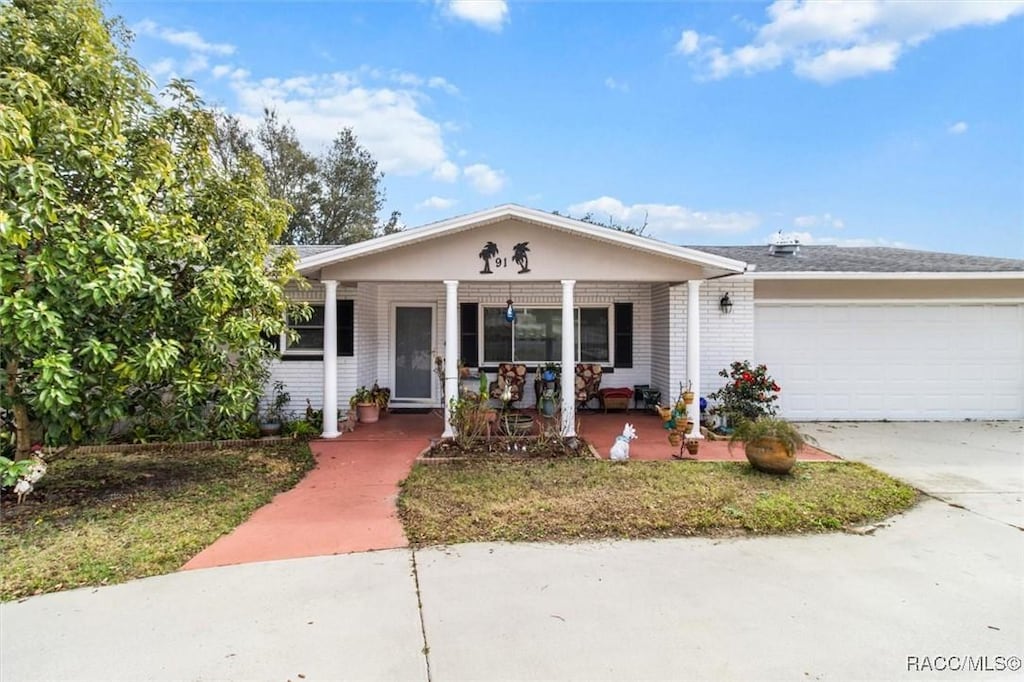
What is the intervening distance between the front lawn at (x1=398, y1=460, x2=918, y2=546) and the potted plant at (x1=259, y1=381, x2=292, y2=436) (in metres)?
3.35

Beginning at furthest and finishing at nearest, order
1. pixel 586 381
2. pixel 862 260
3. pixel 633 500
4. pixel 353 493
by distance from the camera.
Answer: pixel 586 381 → pixel 862 260 → pixel 353 493 → pixel 633 500

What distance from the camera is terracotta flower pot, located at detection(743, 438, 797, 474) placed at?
18.2 ft

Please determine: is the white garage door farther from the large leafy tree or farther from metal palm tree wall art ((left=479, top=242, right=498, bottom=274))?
the large leafy tree

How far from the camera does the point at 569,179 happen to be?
20688 mm

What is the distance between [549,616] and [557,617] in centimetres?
5

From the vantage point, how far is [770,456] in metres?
5.62

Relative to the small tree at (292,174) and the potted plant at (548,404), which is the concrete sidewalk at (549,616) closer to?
the potted plant at (548,404)

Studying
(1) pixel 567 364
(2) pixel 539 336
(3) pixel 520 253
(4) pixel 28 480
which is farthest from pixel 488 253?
(4) pixel 28 480

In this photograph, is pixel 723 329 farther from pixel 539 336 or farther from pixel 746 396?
pixel 539 336

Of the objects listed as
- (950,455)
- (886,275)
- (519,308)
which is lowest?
(950,455)

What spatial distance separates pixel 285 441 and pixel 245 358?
2504 mm

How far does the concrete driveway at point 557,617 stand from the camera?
98.4 inches

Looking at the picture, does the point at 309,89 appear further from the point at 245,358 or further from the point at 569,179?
the point at 245,358

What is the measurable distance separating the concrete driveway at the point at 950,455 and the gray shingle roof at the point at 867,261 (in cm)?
267
